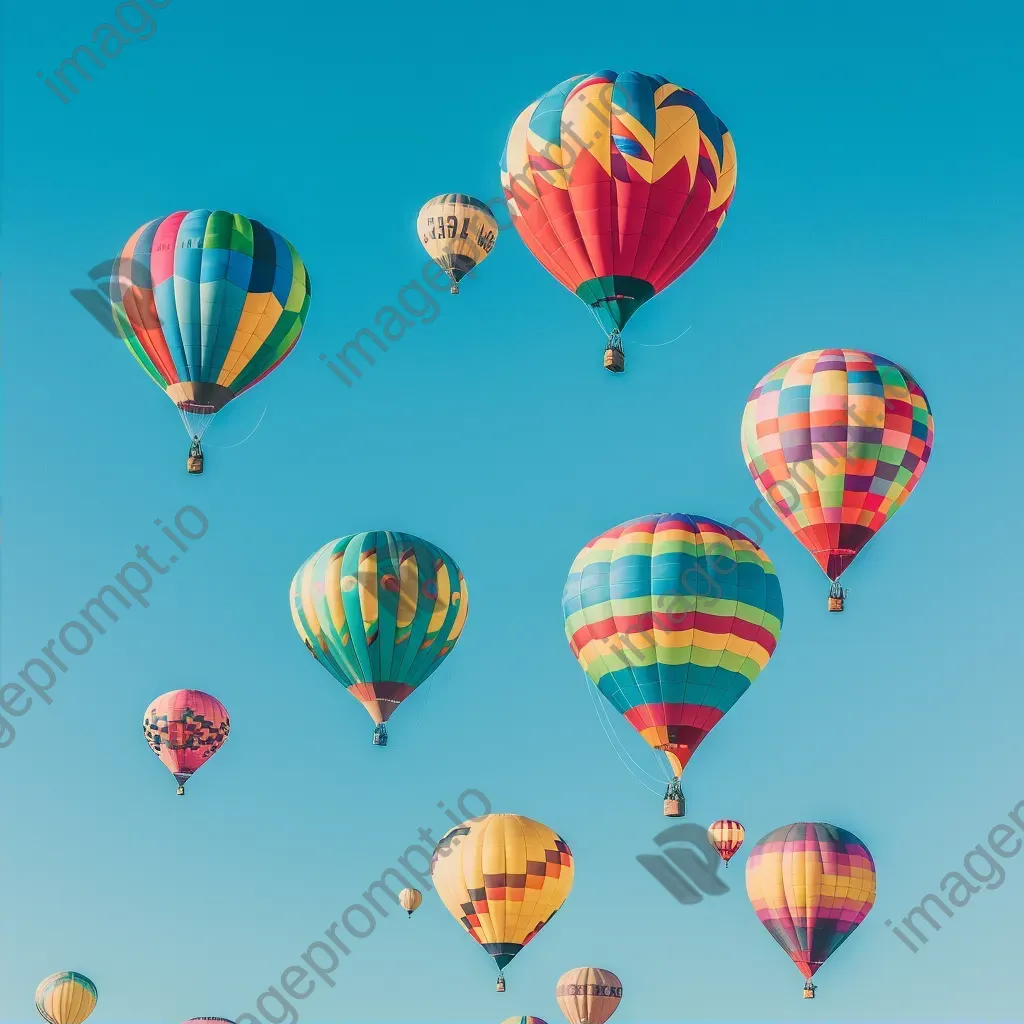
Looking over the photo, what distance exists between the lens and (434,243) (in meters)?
49.0

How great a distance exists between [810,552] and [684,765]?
4.44 m

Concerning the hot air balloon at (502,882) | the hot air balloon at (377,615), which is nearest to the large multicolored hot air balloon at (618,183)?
the hot air balloon at (377,615)

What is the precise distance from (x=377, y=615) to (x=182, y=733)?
1065 cm

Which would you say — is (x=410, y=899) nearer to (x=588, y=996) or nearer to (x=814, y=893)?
(x=588, y=996)

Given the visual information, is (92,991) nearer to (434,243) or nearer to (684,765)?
(434,243)

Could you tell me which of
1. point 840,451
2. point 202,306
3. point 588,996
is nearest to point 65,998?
point 588,996

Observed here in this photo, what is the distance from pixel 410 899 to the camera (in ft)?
166

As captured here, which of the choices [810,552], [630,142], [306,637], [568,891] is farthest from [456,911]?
[630,142]

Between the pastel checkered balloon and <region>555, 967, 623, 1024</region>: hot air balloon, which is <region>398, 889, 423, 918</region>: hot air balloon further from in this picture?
the pastel checkered balloon

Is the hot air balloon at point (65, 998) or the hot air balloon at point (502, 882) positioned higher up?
the hot air balloon at point (502, 882)

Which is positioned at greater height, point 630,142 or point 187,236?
point 630,142

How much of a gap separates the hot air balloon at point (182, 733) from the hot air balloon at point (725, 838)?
10.8 m

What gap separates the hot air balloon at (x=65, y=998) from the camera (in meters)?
49.8

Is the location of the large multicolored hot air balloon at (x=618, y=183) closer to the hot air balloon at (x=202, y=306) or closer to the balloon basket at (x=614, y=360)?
the balloon basket at (x=614, y=360)
